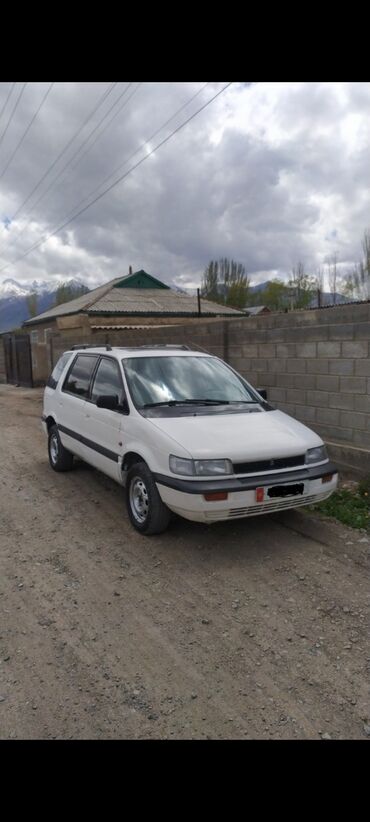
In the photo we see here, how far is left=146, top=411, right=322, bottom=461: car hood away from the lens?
12.7 feet

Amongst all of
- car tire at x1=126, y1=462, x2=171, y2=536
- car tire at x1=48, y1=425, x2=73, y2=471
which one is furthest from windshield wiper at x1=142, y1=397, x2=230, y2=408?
car tire at x1=48, y1=425, x2=73, y2=471

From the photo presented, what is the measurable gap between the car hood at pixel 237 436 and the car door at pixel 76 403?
1632 millimetres

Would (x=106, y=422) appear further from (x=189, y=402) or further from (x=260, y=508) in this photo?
(x=260, y=508)

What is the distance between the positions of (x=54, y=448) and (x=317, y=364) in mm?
3585

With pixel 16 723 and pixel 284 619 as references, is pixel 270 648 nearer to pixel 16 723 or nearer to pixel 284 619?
pixel 284 619

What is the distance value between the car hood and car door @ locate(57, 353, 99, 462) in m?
1.63

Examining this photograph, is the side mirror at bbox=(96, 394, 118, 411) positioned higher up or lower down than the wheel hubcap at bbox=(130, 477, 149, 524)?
higher up

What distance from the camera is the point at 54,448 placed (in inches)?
260

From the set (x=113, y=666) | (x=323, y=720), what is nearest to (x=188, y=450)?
(x=113, y=666)

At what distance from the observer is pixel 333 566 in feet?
12.5

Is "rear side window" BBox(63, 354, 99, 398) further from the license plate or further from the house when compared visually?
the house

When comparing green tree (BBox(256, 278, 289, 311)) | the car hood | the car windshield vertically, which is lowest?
the car hood

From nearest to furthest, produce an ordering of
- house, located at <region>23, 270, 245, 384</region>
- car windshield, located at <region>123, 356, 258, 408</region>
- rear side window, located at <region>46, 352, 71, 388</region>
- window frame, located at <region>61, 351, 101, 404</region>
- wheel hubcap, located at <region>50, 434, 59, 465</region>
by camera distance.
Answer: car windshield, located at <region>123, 356, 258, 408</region>
window frame, located at <region>61, 351, 101, 404</region>
wheel hubcap, located at <region>50, 434, 59, 465</region>
rear side window, located at <region>46, 352, 71, 388</region>
house, located at <region>23, 270, 245, 384</region>
